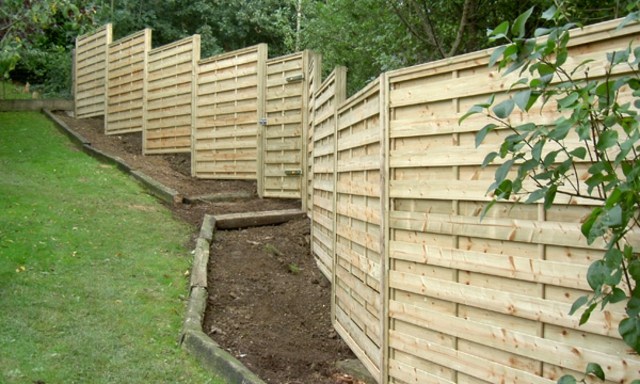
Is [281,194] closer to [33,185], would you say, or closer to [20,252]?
[33,185]

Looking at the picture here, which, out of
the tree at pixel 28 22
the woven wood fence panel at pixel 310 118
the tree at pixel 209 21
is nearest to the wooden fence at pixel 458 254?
the tree at pixel 28 22

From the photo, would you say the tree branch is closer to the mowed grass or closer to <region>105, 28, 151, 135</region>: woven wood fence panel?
the mowed grass

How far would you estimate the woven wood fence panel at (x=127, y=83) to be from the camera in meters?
13.5

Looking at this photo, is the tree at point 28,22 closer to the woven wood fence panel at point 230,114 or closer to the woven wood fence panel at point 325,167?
the woven wood fence panel at point 325,167

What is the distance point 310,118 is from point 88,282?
4.39 m

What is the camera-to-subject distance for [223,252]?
7.73 meters

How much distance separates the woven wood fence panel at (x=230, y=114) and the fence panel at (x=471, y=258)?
22.1 feet

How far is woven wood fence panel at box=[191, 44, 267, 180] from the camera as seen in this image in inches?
420

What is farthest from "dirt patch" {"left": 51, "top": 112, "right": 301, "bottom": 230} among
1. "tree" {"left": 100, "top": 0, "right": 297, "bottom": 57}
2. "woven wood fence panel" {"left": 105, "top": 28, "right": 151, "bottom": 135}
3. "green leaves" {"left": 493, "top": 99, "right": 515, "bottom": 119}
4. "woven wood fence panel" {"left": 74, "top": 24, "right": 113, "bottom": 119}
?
"green leaves" {"left": 493, "top": 99, "right": 515, "bottom": 119}

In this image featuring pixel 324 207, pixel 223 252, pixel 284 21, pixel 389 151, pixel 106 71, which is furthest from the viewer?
pixel 284 21

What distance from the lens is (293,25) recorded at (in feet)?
74.6

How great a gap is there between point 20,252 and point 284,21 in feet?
46.0

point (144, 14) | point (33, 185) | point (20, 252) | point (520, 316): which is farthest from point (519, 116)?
point (144, 14)

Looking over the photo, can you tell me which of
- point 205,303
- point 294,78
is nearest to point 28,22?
point 205,303
